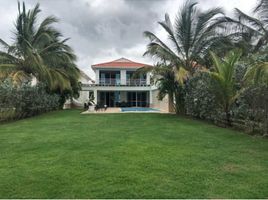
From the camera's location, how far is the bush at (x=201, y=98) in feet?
40.9

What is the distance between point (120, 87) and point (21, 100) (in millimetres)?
18004

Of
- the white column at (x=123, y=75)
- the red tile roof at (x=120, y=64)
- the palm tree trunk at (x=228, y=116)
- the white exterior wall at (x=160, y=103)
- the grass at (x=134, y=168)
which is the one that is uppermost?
the red tile roof at (x=120, y=64)

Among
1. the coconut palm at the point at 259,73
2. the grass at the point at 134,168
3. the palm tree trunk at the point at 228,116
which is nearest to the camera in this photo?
the grass at the point at 134,168

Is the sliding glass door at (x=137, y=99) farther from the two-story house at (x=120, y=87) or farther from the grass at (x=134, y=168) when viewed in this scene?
the grass at (x=134, y=168)

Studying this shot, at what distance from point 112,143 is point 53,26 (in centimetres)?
1575

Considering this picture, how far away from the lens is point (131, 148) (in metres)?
6.76

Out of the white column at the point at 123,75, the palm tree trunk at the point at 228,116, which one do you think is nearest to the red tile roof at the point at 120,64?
the white column at the point at 123,75

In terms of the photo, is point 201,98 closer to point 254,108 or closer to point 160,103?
point 254,108

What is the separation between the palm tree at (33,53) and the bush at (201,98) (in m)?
9.18

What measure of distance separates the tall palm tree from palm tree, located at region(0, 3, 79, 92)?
6905mm

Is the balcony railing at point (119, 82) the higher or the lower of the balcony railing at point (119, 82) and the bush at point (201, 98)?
the higher

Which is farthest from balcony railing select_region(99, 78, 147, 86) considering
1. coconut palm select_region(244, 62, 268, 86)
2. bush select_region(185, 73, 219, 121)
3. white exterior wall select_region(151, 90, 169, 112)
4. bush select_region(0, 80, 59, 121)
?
coconut palm select_region(244, 62, 268, 86)

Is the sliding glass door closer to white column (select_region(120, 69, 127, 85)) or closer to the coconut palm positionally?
white column (select_region(120, 69, 127, 85))

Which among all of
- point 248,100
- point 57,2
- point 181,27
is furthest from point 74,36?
point 248,100
